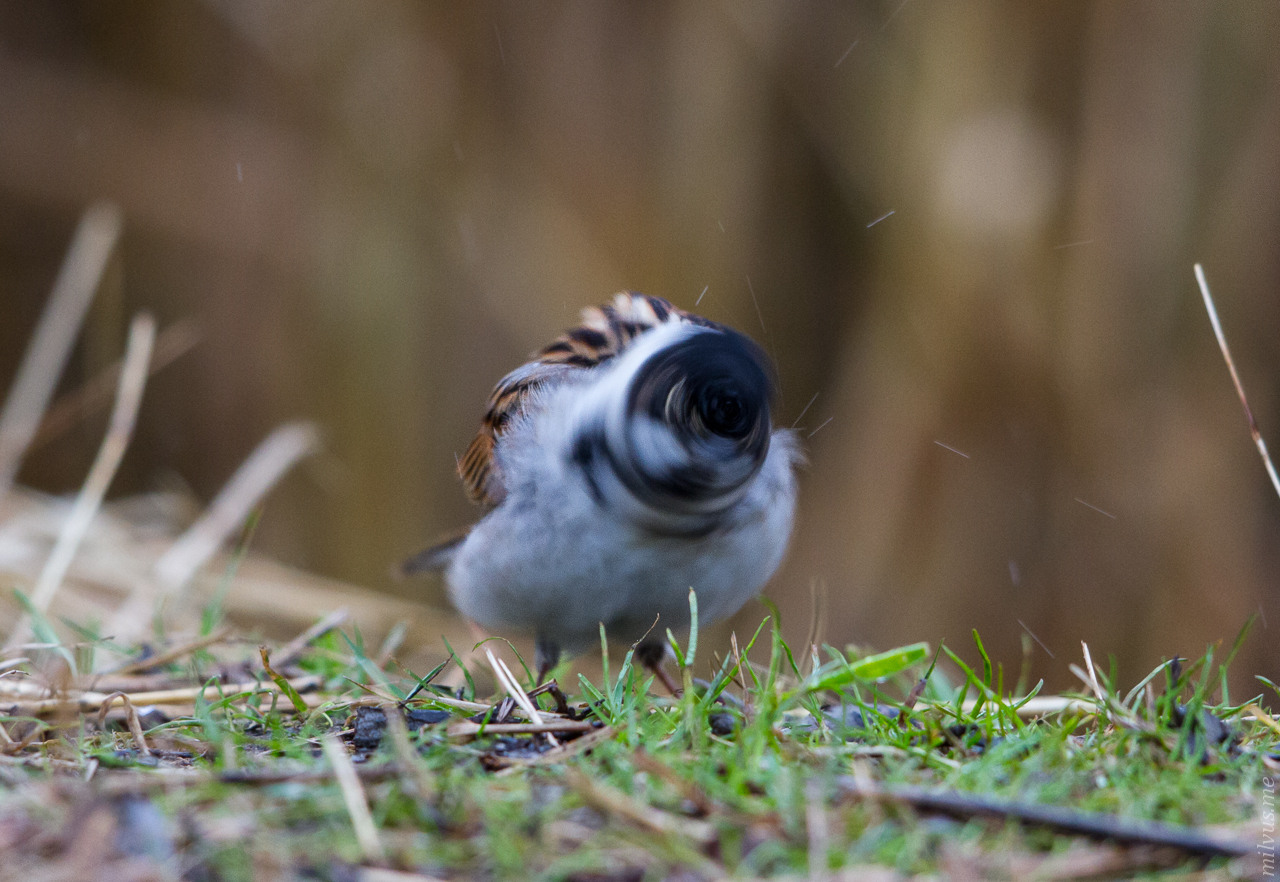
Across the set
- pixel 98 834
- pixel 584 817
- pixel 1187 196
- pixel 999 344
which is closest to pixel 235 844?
pixel 98 834

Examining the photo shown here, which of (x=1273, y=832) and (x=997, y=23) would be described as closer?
(x=1273, y=832)

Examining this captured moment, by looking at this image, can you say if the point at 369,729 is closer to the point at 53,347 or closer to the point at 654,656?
the point at 654,656

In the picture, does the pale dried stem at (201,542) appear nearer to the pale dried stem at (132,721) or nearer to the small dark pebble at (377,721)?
the pale dried stem at (132,721)

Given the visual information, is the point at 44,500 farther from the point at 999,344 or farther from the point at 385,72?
the point at 999,344

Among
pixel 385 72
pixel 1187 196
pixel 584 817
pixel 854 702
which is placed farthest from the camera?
pixel 385 72

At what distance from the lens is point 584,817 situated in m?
1.43

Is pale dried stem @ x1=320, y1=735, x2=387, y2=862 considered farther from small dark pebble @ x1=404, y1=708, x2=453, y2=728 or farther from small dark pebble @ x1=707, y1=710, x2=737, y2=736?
small dark pebble @ x1=707, y1=710, x2=737, y2=736

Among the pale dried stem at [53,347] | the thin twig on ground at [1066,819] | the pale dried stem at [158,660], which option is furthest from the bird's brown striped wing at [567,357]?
the pale dried stem at [53,347]

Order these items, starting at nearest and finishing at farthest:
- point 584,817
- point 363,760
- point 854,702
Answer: point 584,817, point 363,760, point 854,702

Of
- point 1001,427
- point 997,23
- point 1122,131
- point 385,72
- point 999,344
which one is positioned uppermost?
point 385,72

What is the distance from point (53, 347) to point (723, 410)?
3.98 meters

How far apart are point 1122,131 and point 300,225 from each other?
4.01m

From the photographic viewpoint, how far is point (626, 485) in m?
2.15

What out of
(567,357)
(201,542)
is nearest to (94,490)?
(201,542)
